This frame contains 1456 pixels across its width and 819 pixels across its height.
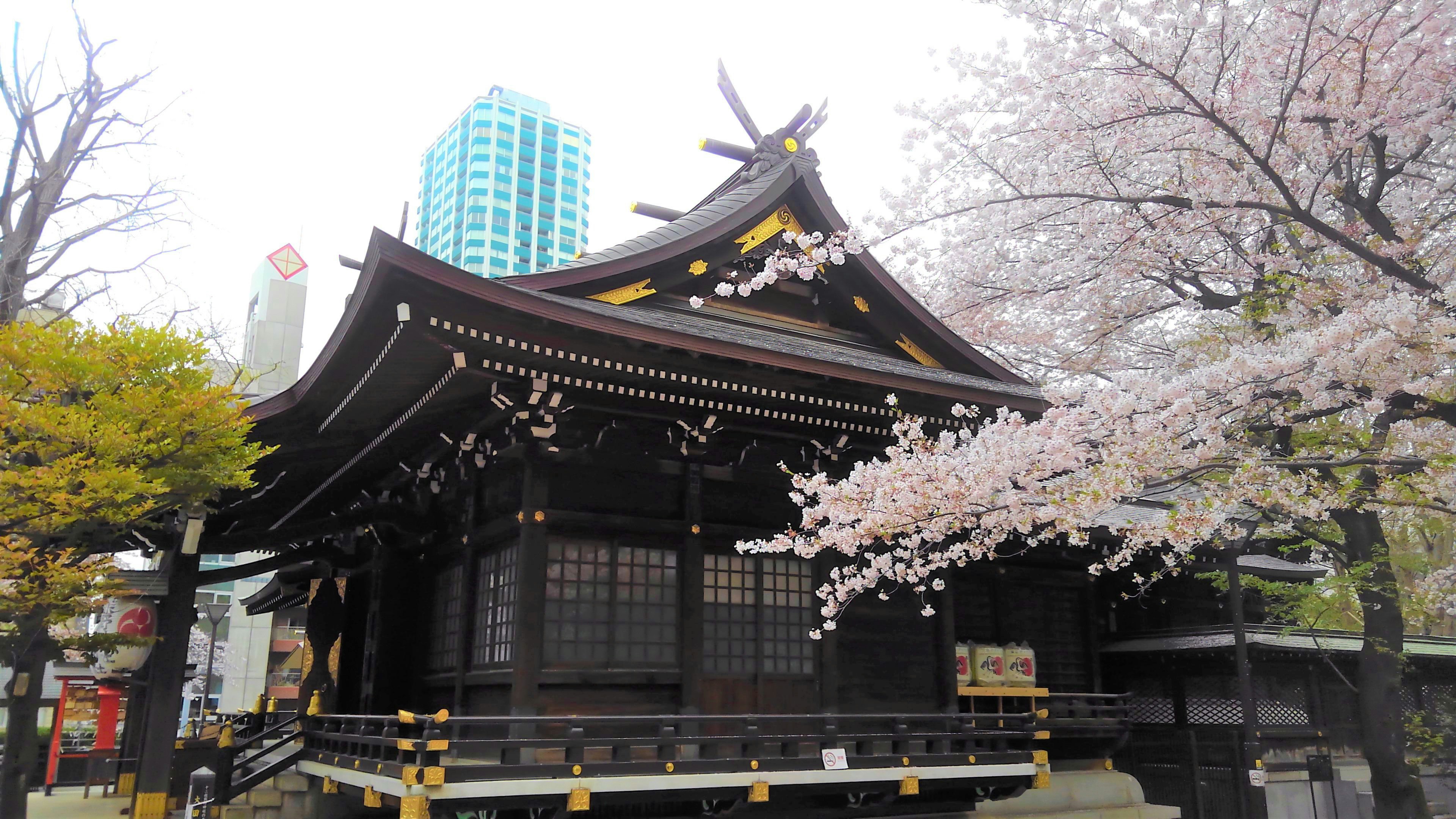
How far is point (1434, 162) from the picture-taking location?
959 centimetres

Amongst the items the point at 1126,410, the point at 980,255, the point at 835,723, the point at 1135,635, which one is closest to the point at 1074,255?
the point at 980,255

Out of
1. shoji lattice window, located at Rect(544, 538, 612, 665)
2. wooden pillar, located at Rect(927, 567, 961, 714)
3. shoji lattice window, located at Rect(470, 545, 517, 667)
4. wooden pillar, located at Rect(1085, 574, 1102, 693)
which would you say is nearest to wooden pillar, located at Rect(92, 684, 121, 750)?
shoji lattice window, located at Rect(470, 545, 517, 667)

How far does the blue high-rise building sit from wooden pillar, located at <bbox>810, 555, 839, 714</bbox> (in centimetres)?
9795

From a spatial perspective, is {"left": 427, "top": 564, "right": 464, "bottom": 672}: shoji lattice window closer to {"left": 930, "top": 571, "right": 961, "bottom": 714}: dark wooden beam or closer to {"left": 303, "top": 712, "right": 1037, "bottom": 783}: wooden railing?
{"left": 303, "top": 712, "right": 1037, "bottom": 783}: wooden railing

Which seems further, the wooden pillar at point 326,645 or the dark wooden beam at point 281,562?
the wooden pillar at point 326,645

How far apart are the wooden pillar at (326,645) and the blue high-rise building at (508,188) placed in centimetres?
9289

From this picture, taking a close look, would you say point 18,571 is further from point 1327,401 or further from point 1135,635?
point 1135,635

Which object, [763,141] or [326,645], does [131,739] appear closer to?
[326,645]

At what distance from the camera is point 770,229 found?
1270 centimetres

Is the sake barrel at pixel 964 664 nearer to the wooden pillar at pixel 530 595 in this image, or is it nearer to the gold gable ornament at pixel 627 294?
the wooden pillar at pixel 530 595

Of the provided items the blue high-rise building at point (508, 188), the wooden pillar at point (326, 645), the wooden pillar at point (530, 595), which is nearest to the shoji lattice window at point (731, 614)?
the wooden pillar at point (530, 595)

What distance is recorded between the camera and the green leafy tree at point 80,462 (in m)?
10.9

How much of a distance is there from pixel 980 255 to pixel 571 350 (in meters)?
6.96

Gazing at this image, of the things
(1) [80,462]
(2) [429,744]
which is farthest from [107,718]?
(2) [429,744]
